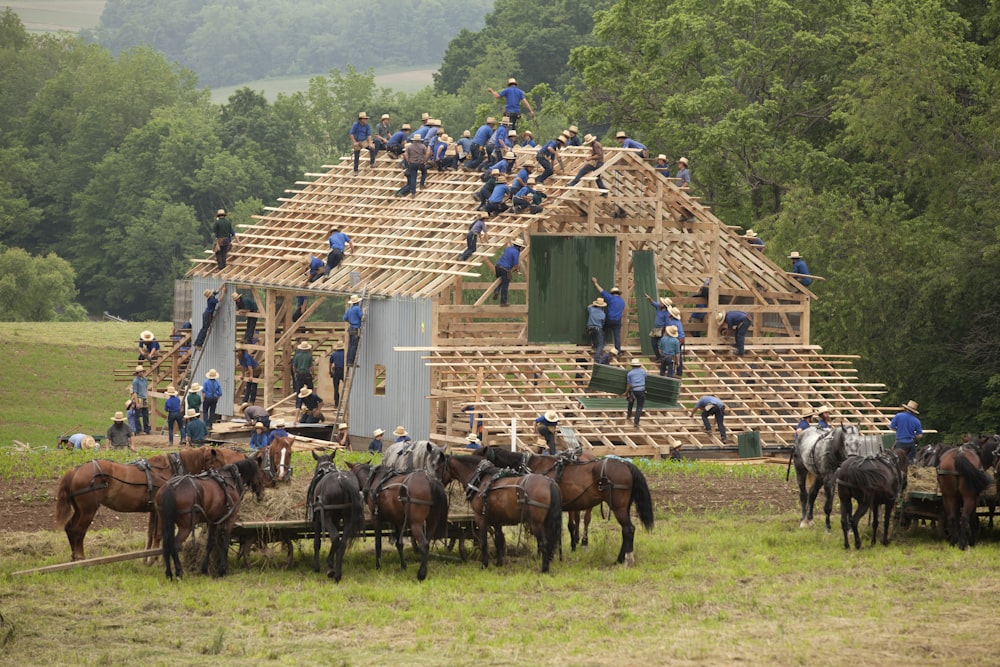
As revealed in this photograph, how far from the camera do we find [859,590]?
21469 mm

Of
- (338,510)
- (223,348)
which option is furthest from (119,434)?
(338,510)

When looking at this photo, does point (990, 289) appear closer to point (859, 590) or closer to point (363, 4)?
point (859, 590)

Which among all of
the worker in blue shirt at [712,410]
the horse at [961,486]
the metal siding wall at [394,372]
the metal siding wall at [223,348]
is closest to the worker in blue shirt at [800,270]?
the worker in blue shirt at [712,410]

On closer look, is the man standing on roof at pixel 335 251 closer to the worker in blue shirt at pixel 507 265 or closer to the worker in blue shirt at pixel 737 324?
the worker in blue shirt at pixel 507 265

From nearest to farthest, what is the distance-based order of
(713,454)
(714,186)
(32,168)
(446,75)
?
(713,454), (714,186), (32,168), (446,75)

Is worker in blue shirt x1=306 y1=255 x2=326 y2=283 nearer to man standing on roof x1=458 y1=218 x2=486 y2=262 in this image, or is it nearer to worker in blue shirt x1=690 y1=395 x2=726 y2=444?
man standing on roof x1=458 y1=218 x2=486 y2=262

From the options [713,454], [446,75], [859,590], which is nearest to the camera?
[859,590]

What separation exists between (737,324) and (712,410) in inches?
173

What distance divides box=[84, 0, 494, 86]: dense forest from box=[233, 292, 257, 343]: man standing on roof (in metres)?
122

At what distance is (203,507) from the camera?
21859mm

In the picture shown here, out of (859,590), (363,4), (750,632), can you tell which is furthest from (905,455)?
(363,4)

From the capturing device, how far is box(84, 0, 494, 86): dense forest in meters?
165

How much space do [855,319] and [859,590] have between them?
2531 cm

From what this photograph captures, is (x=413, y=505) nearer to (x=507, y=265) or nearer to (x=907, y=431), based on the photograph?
(x=907, y=431)
